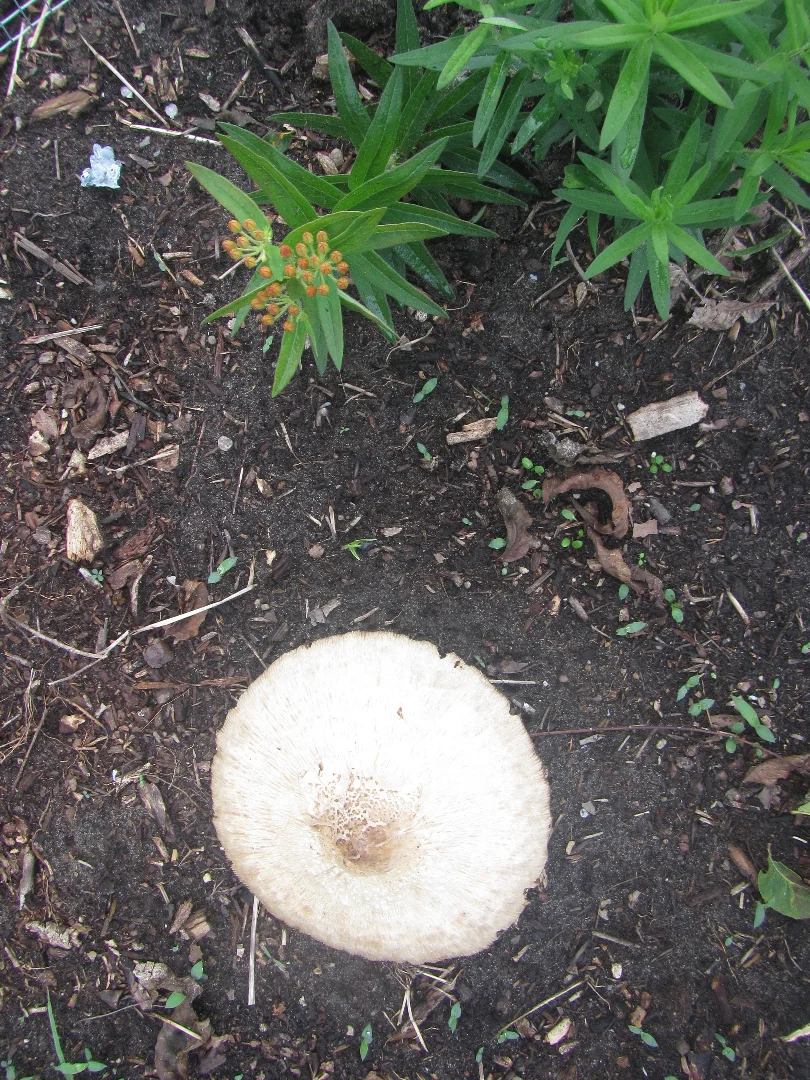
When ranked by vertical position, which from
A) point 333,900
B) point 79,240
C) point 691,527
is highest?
point 79,240

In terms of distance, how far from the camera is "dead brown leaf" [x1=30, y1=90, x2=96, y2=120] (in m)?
2.46

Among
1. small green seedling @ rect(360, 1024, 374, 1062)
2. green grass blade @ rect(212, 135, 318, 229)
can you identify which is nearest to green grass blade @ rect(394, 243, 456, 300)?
green grass blade @ rect(212, 135, 318, 229)

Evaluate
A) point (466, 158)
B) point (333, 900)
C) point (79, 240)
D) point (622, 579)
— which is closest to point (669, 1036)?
point (333, 900)

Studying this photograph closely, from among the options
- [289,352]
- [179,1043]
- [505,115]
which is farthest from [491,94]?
[179,1043]

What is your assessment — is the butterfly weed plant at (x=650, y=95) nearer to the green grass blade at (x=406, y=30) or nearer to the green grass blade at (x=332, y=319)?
the green grass blade at (x=406, y=30)

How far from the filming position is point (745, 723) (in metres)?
2.46

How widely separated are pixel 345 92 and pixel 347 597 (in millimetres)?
1549

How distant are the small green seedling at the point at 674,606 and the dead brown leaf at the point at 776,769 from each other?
59 cm

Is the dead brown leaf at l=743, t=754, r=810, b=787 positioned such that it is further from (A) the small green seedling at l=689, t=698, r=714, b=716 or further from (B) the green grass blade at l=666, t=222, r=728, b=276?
(B) the green grass blade at l=666, t=222, r=728, b=276

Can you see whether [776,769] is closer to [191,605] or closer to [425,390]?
[425,390]

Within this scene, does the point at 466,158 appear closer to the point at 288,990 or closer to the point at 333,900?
the point at 333,900

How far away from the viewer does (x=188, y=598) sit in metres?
2.51

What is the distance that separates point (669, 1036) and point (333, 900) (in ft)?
4.21

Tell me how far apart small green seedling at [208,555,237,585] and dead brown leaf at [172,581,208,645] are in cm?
5
